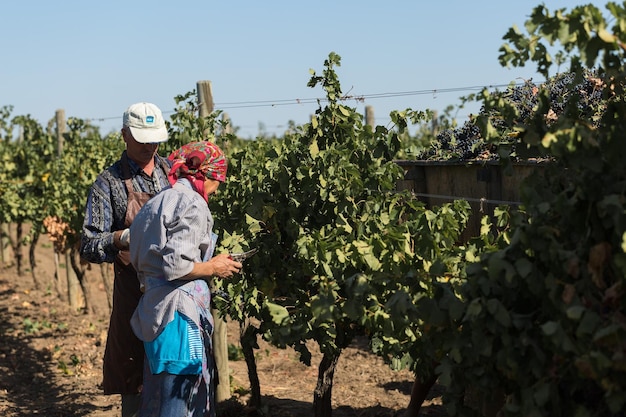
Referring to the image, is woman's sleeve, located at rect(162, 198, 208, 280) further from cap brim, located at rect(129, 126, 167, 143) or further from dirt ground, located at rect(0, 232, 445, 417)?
dirt ground, located at rect(0, 232, 445, 417)

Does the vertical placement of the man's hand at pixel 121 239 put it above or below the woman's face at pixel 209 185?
below

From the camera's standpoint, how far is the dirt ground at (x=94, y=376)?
642 centimetres

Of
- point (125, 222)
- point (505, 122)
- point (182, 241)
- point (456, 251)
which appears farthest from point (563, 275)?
point (505, 122)

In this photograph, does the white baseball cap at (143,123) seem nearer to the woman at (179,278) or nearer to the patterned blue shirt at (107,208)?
the patterned blue shirt at (107,208)

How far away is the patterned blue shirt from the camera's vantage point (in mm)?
4492

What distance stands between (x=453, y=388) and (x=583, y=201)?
29.3 inches

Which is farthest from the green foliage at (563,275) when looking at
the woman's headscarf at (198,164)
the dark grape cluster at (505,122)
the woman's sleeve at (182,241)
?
the dark grape cluster at (505,122)

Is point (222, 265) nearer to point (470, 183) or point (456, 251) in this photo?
point (456, 251)

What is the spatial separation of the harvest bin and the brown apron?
1.75m

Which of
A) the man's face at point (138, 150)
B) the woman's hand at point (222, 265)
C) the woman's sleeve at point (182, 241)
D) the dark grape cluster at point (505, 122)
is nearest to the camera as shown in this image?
the woman's sleeve at point (182, 241)

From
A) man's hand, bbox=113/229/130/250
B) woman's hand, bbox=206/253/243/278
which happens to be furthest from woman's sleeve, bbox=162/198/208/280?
→ man's hand, bbox=113/229/130/250

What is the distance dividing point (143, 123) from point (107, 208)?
1.55ft

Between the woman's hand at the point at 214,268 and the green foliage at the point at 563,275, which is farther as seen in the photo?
the woman's hand at the point at 214,268

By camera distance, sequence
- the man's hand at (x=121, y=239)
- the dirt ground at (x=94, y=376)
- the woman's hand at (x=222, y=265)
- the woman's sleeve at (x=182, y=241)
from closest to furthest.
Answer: the woman's sleeve at (x=182, y=241) → the woman's hand at (x=222, y=265) → the man's hand at (x=121, y=239) → the dirt ground at (x=94, y=376)
